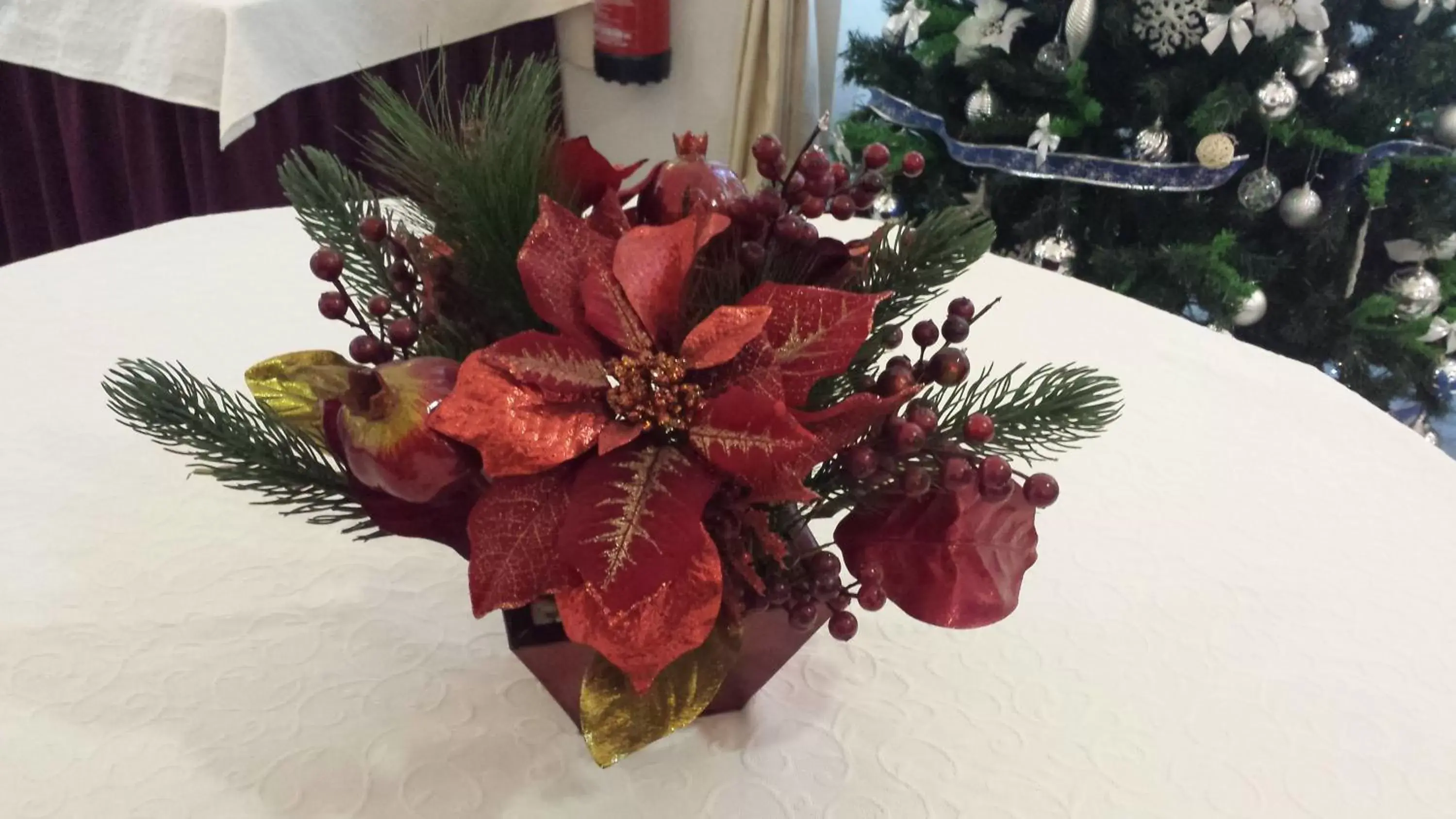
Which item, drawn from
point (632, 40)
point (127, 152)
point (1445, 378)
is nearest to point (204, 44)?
point (127, 152)

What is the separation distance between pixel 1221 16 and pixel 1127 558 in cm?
97

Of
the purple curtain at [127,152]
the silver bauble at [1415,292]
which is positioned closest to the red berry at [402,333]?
the purple curtain at [127,152]

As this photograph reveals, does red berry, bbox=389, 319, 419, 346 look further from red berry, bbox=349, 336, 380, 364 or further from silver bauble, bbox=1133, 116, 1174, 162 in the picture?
silver bauble, bbox=1133, 116, 1174, 162

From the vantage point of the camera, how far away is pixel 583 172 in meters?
0.45

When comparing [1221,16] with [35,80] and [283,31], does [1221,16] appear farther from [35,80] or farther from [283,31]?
[35,80]

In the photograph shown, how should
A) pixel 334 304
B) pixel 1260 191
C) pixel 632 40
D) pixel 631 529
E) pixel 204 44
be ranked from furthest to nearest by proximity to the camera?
pixel 632 40
pixel 1260 191
pixel 204 44
pixel 334 304
pixel 631 529

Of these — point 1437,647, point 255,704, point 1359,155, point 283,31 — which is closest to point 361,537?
point 255,704

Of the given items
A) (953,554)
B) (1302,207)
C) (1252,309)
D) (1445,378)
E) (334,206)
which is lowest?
(1445,378)

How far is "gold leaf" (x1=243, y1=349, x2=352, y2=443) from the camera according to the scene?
0.44 meters

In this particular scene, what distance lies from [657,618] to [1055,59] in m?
1.30

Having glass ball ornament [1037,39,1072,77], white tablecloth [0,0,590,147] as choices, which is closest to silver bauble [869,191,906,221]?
glass ball ornament [1037,39,1072,77]

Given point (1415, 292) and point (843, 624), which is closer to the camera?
point (843, 624)

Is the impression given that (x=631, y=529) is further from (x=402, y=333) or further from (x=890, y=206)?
(x=890, y=206)

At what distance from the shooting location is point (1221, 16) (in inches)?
52.8
